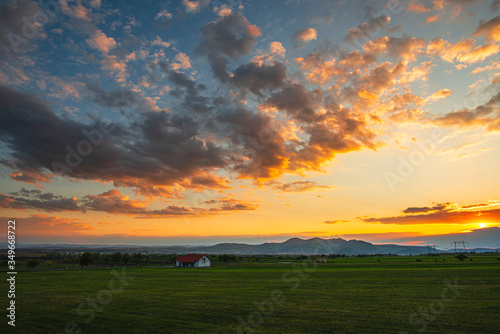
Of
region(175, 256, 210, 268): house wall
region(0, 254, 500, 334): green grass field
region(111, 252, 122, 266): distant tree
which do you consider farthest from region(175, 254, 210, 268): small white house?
region(0, 254, 500, 334): green grass field

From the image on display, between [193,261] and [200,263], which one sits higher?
[193,261]

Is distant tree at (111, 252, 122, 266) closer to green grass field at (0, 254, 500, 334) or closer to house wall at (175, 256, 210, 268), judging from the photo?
house wall at (175, 256, 210, 268)

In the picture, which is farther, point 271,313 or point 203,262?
point 203,262

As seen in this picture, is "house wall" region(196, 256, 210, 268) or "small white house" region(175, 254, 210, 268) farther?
"small white house" region(175, 254, 210, 268)

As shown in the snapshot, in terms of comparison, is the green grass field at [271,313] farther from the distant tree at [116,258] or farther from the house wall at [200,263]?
the distant tree at [116,258]

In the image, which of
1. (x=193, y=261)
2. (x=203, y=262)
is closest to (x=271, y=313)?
(x=193, y=261)

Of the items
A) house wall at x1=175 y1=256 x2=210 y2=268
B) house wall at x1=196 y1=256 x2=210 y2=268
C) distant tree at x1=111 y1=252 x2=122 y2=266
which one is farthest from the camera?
distant tree at x1=111 y1=252 x2=122 y2=266

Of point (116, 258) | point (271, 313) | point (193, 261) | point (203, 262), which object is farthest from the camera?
point (116, 258)

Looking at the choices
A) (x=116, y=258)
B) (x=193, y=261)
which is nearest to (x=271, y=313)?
(x=193, y=261)

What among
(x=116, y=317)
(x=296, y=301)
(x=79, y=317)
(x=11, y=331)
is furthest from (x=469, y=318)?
(x=11, y=331)

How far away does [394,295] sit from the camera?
23.5 m

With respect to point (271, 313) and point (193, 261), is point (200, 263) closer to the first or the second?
point (193, 261)

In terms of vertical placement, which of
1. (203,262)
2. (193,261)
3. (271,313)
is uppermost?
(271,313)

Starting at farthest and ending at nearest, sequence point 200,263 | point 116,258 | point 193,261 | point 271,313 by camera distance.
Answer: point 116,258 < point 193,261 < point 200,263 < point 271,313
